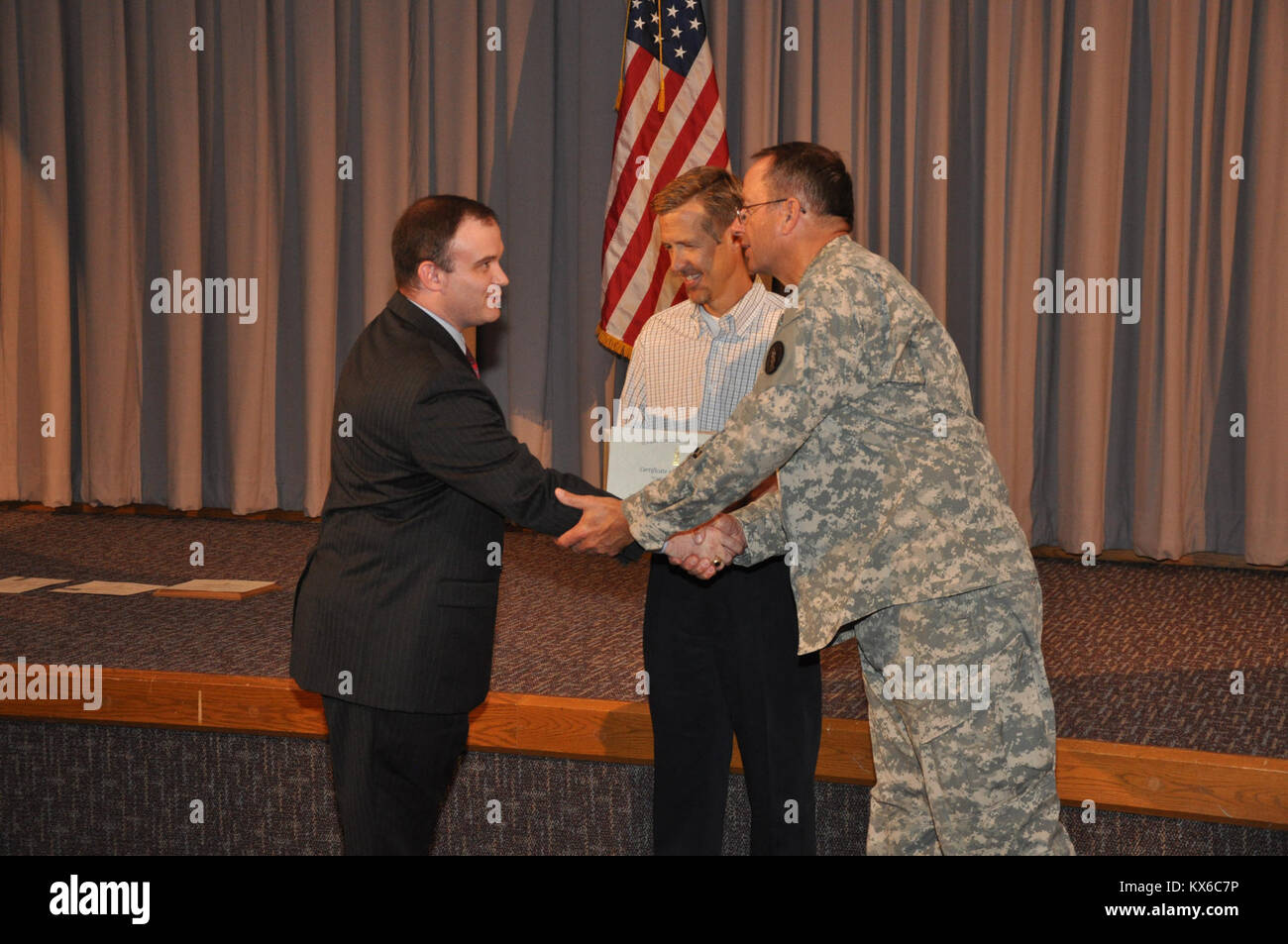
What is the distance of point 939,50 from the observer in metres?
5.74

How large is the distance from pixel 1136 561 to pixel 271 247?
4.72 m

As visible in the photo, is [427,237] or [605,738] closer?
[427,237]

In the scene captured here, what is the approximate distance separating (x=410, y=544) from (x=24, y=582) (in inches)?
138

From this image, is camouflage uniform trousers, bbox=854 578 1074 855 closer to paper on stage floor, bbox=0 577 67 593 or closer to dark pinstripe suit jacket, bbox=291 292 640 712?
dark pinstripe suit jacket, bbox=291 292 640 712

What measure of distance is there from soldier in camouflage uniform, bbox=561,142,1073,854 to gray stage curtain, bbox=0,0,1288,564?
3.60 m

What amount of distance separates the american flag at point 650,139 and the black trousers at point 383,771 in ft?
11.3

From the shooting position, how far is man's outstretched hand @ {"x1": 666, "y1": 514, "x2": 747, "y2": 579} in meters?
2.55

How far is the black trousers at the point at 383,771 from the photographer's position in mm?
2307

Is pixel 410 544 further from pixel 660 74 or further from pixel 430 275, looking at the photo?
pixel 660 74

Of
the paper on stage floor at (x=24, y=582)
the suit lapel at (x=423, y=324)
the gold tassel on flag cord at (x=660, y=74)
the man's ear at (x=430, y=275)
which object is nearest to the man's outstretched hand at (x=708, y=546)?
the suit lapel at (x=423, y=324)

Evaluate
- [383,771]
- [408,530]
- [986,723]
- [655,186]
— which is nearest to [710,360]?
[408,530]

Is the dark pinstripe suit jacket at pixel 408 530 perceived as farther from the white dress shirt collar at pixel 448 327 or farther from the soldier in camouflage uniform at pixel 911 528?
the soldier in camouflage uniform at pixel 911 528

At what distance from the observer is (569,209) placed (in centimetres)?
644
